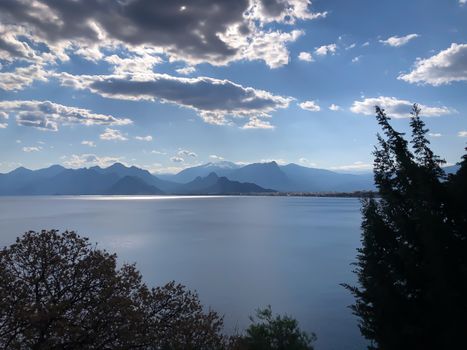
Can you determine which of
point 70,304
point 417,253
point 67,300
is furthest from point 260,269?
point 67,300

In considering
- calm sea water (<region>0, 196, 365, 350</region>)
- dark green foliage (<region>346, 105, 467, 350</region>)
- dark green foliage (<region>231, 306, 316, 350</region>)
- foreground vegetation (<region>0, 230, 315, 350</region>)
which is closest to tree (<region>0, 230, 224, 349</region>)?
foreground vegetation (<region>0, 230, 315, 350</region>)

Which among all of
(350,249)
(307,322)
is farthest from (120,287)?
(350,249)

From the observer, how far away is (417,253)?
24.3 meters

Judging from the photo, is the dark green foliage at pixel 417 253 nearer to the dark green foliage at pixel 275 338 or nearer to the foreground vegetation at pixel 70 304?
the dark green foliage at pixel 275 338

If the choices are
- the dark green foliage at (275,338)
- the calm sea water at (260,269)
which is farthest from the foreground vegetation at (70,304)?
the calm sea water at (260,269)

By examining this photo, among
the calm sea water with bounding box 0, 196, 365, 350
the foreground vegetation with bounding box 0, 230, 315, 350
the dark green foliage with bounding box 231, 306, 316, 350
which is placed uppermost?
the foreground vegetation with bounding box 0, 230, 315, 350

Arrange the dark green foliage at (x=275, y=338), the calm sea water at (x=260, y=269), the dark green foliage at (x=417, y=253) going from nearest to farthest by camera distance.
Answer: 1. the dark green foliage at (x=417, y=253)
2. the dark green foliage at (x=275, y=338)
3. the calm sea water at (x=260, y=269)

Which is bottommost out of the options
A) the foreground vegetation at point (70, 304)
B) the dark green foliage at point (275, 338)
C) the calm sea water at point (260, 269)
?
the calm sea water at point (260, 269)

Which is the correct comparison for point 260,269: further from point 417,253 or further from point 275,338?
point 417,253

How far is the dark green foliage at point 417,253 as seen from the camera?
20.9 m

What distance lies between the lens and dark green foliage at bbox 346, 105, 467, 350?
20875mm

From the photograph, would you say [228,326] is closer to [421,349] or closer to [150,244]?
[421,349]

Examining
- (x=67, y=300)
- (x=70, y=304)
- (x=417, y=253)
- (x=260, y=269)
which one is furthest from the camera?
(x=260, y=269)

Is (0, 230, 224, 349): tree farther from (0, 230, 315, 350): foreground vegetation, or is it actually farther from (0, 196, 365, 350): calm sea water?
(0, 196, 365, 350): calm sea water
